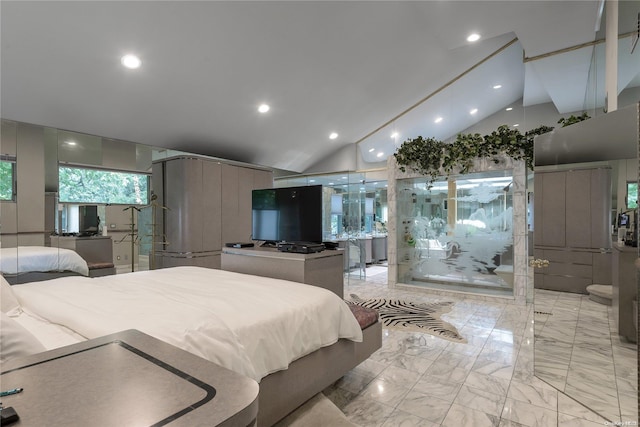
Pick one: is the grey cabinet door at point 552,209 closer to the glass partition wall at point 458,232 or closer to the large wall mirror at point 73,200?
the glass partition wall at point 458,232

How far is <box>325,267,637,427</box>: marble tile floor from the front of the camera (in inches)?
79.6

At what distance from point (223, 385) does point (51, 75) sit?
14.6 feet

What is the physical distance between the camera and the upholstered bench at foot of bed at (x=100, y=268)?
4.29 metres

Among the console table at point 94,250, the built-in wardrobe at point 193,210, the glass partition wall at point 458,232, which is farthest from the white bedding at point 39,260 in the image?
the glass partition wall at point 458,232

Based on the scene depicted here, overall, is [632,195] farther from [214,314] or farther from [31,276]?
[31,276]

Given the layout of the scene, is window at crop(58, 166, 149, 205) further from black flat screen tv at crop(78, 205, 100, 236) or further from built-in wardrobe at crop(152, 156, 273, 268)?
built-in wardrobe at crop(152, 156, 273, 268)

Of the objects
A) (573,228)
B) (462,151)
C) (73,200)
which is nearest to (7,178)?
(73,200)

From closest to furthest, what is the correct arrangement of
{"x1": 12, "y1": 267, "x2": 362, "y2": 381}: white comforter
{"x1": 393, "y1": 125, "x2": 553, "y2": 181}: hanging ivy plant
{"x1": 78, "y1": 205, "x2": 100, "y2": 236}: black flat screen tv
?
{"x1": 12, "y1": 267, "x2": 362, "y2": 381}: white comforter
{"x1": 78, "y1": 205, "x2": 100, "y2": 236}: black flat screen tv
{"x1": 393, "y1": 125, "x2": 553, "y2": 181}: hanging ivy plant

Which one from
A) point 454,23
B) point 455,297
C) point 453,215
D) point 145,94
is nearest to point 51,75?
point 145,94

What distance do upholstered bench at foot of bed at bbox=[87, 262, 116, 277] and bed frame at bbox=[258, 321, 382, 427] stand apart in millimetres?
3890

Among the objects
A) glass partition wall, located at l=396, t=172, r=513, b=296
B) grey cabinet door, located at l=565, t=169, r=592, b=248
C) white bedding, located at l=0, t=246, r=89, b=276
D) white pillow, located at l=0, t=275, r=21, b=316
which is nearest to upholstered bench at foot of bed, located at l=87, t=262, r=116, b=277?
white bedding, located at l=0, t=246, r=89, b=276

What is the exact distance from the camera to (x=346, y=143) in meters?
7.44

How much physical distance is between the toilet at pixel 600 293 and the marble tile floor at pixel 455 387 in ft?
2.42

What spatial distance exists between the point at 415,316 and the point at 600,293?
7.41 ft
